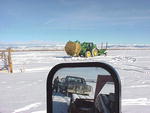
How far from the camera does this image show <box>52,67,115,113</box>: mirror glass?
1054mm

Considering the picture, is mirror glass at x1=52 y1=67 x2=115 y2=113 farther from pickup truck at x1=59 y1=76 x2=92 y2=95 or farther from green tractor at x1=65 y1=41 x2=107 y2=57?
green tractor at x1=65 y1=41 x2=107 y2=57

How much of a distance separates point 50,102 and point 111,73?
36 centimetres

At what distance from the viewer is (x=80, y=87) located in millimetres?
1121

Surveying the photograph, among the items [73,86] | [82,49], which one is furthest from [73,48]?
[73,86]

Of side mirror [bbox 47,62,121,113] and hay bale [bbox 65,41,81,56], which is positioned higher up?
hay bale [bbox 65,41,81,56]

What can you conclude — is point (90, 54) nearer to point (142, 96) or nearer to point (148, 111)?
point (142, 96)

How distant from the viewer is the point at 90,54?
21.4 m

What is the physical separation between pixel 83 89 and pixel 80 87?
0.02 meters

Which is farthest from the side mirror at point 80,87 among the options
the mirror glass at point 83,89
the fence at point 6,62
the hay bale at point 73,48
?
the hay bale at point 73,48

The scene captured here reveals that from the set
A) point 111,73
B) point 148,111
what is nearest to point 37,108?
point 148,111

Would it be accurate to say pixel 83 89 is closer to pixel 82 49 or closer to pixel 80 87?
pixel 80 87

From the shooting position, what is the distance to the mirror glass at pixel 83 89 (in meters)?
1.05

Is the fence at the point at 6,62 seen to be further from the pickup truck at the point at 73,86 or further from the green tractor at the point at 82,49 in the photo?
the pickup truck at the point at 73,86

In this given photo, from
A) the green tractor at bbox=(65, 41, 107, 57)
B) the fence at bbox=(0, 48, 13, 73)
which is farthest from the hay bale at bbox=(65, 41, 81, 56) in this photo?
the fence at bbox=(0, 48, 13, 73)
